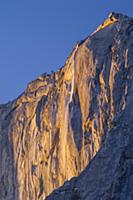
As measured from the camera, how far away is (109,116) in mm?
48125

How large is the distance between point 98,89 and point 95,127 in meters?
2.40

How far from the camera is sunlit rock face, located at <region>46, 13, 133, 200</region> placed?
109 ft

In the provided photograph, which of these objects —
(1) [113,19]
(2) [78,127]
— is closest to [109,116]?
(2) [78,127]

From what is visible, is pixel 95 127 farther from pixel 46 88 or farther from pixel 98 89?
pixel 46 88

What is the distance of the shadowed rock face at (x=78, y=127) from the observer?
1371 inches

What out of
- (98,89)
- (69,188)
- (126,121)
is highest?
(98,89)

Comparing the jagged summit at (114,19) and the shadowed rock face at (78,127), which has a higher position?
the jagged summit at (114,19)

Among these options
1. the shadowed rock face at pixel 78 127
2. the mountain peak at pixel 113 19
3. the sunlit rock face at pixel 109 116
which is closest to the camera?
the sunlit rock face at pixel 109 116

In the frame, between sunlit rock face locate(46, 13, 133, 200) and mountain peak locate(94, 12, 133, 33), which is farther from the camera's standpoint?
mountain peak locate(94, 12, 133, 33)

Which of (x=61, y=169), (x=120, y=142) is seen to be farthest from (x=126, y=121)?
(x=61, y=169)

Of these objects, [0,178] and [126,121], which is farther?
[0,178]

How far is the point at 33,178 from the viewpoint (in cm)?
5962

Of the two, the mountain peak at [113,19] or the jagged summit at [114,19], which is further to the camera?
the mountain peak at [113,19]

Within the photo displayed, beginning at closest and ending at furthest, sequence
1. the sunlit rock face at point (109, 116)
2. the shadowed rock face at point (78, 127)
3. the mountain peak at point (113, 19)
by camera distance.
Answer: the sunlit rock face at point (109, 116) < the shadowed rock face at point (78, 127) < the mountain peak at point (113, 19)
